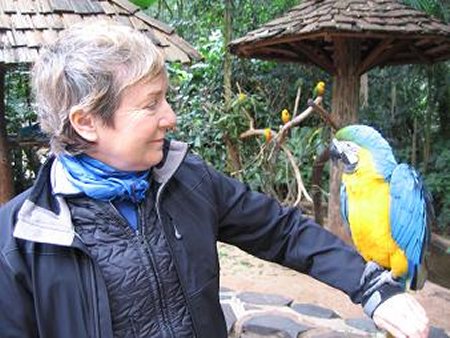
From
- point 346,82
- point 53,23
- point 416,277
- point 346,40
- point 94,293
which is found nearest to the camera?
point 94,293

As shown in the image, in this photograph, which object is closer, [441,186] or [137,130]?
[137,130]

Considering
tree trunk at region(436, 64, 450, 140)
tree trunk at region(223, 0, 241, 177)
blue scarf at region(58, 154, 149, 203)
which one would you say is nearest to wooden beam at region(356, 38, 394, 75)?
tree trunk at region(223, 0, 241, 177)

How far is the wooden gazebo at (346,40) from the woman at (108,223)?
2.98m

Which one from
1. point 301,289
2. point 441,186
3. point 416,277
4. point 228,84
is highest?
point 228,84

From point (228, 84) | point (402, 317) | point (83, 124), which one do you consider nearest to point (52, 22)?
point (83, 124)

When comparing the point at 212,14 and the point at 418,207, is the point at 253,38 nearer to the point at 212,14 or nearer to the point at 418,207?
the point at 418,207

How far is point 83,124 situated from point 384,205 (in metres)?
0.93

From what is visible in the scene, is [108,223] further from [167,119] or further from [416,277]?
[416,277]

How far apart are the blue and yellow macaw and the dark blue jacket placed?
0.36 meters

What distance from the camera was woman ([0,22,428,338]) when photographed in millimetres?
1021

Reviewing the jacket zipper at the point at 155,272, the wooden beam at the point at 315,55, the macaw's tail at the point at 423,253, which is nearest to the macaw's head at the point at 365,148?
the macaw's tail at the point at 423,253

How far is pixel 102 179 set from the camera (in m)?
1.09

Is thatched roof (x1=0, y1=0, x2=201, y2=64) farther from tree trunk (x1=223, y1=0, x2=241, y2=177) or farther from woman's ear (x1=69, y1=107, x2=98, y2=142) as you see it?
woman's ear (x1=69, y1=107, x2=98, y2=142)

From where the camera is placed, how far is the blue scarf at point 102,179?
1074 millimetres
